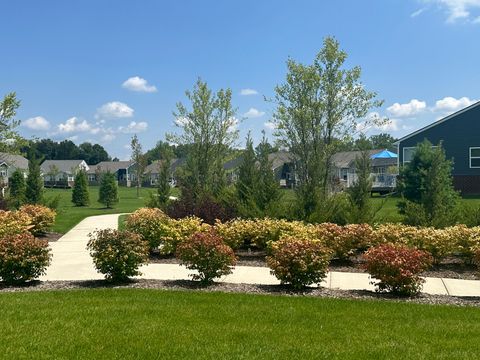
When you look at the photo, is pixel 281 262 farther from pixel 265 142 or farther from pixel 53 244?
pixel 265 142

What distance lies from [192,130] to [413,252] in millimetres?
12921

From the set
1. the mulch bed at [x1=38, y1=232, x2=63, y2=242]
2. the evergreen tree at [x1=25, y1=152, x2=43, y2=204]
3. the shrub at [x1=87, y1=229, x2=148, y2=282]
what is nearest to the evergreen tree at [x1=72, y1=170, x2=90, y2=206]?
the evergreen tree at [x1=25, y1=152, x2=43, y2=204]

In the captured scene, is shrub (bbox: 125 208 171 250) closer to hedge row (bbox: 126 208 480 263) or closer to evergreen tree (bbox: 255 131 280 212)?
hedge row (bbox: 126 208 480 263)

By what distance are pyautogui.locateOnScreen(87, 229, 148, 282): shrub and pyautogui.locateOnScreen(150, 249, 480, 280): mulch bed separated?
2409 mm

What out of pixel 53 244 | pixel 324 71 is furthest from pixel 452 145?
pixel 53 244

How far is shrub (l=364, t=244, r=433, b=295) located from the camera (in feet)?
23.0

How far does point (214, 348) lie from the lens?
4656mm

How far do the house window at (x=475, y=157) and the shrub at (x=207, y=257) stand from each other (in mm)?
29750

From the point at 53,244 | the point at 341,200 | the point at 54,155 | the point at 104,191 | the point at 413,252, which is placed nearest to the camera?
the point at 413,252

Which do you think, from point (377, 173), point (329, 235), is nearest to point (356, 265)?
point (329, 235)

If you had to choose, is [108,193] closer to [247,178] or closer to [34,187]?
[34,187]

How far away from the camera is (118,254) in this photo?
774 centimetres

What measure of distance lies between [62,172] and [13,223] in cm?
8784

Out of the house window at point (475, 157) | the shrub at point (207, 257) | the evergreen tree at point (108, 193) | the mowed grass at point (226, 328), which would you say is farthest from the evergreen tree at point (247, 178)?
the house window at point (475, 157)
